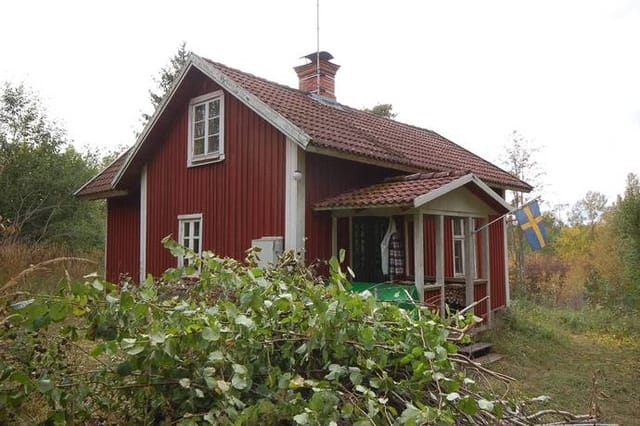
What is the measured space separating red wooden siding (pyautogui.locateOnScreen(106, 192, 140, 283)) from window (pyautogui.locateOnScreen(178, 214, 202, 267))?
7.85 feet

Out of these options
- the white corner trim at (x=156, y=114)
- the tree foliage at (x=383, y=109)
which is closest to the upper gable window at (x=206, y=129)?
the white corner trim at (x=156, y=114)

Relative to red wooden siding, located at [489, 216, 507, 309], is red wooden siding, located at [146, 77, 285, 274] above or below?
above

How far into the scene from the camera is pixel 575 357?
861 centimetres

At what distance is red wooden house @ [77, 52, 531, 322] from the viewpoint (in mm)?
7727

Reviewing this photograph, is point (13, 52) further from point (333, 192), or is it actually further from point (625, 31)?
point (625, 31)

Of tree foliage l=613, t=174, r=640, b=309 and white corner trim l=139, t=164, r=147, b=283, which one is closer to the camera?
tree foliage l=613, t=174, r=640, b=309

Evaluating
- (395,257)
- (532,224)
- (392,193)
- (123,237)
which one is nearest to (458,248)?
(532,224)

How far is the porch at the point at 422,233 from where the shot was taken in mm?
7316

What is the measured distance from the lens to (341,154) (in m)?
7.75

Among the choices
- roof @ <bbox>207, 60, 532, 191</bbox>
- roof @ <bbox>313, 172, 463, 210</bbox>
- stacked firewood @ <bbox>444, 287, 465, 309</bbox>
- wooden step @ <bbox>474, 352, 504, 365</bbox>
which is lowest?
wooden step @ <bbox>474, 352, 504, 365</bbox>

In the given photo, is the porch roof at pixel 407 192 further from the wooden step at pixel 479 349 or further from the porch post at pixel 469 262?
the wooden step at pixel 479 349

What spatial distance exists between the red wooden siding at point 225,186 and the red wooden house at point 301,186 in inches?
0.9

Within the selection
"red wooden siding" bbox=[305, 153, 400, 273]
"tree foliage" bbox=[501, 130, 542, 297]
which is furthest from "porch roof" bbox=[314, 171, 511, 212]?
"tree foliage" bbox=[501, 130, 542, 297]

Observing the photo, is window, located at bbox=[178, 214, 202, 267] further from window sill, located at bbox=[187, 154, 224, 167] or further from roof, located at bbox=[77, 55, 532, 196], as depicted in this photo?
roof, located at bbox=[77, 55, 532, 196]
